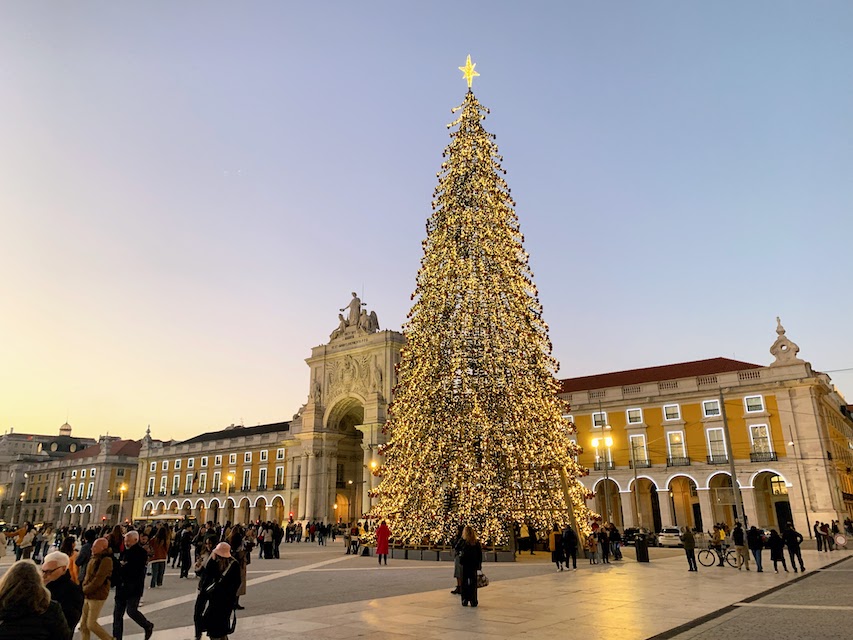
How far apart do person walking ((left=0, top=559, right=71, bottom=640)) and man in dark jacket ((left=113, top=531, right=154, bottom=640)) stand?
5.33 meters

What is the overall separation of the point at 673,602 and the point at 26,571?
11584mm

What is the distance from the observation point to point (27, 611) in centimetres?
363

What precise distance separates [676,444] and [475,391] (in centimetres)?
2793

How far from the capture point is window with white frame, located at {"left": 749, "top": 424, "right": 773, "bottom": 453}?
133ft

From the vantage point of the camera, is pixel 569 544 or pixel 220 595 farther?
pixel 569 544

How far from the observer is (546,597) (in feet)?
41.7

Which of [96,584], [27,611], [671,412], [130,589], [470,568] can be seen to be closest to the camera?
[27,611]

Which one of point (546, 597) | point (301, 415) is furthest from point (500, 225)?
point (301, 415)

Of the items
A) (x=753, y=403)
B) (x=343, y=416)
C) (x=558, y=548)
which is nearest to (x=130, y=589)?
(x=558, y=548)

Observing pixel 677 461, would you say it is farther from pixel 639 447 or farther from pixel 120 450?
pixel 120 450

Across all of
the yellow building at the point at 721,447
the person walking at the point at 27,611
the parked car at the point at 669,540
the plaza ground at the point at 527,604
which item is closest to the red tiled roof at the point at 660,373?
the yellow building at the point at 721,447

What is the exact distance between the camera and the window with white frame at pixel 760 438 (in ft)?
133

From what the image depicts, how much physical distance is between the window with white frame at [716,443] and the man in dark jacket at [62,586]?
4378 centimetres

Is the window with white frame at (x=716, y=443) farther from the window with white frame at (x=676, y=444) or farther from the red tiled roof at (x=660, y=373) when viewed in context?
the red tiled roof at (x=660, y=373)
